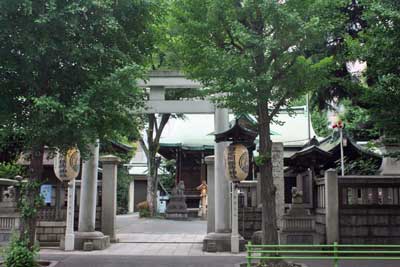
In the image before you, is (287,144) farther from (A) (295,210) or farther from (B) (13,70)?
(B) (13,70)

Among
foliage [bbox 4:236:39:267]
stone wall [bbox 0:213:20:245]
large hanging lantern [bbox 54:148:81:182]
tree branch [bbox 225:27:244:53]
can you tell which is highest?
tree branch [bbox 225:27:244:53]

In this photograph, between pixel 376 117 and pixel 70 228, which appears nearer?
pixel 376 117

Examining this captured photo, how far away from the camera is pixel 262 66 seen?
11781 millimetres

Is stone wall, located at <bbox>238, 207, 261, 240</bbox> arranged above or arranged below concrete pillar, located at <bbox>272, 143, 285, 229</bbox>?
below

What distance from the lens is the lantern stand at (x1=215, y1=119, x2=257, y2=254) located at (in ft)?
49.5

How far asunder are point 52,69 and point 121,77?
1.79 m

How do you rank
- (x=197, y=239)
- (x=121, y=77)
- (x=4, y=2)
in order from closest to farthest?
Result: (x=4, y=2) → (x=121, y=77) → (x=197, y=239)

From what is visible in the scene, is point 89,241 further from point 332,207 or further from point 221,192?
point 332,207

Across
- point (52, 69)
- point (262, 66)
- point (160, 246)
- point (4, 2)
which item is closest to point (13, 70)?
point (52, 69)

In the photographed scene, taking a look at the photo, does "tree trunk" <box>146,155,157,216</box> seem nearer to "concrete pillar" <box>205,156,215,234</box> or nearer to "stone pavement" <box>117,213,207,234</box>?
"stone pavement" <box>117,213,207,234</box>

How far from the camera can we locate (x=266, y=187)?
477 inches

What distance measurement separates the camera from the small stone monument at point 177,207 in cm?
3022

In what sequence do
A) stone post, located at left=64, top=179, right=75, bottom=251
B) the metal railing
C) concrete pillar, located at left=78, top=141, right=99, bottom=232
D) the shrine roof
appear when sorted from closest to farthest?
the metal railing
stone post, located at left=64, top=179, right=75, bottom=251
concrete pillar, located at left=78, top=141, right=99, bottom=232
the shrine roof

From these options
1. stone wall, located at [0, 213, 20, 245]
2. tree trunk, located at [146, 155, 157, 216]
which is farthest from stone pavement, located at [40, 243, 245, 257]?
tree trunk, located at [146, 155, 157, 216]
